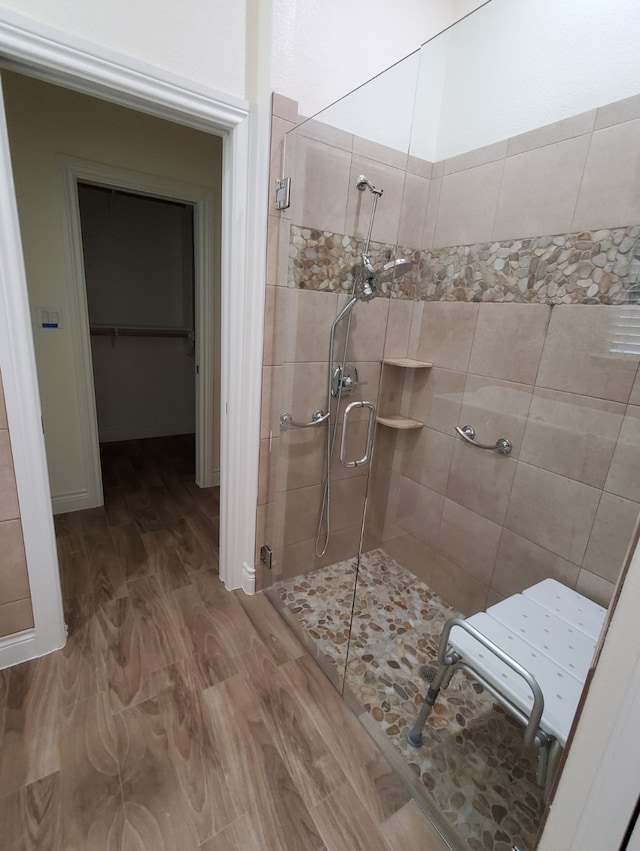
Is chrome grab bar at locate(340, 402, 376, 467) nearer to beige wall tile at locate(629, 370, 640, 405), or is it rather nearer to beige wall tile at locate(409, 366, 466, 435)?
beige wall tile at locate(409, 366, 466, 435)

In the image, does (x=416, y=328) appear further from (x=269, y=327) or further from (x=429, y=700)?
(x=429, y=700)

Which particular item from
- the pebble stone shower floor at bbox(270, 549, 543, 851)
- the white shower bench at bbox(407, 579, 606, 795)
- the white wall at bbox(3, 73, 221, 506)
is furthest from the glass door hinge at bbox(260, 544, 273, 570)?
the white wall at bbox(3, 73, 221, 506)

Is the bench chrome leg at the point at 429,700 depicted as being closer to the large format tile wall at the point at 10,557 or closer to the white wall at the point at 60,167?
the large format tile wall at the point at 10,557

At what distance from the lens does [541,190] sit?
146 cm

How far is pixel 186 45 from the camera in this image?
1.32m

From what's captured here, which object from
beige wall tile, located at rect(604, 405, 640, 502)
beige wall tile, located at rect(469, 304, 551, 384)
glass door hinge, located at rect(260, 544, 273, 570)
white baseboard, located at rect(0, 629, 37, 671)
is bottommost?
white baseboard, located at rect(0, 629, 37, 671)

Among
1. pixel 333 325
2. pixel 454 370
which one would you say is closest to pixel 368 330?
pixel 333 325

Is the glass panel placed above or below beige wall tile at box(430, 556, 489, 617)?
above

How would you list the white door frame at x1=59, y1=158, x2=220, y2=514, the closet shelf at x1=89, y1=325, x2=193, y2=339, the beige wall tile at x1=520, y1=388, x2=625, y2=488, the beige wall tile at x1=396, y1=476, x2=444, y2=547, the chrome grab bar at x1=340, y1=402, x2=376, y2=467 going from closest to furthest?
the beige wall tile at x1=520, y1=388, x2=625, y2=488 < the chrome grab bar at x1=340, y1=402, x2=376, y2=467 < the beige wall tile at x1=396, y1=476, x2=444, y2=547 < the white door frame at x1=59, y1=158, x2=220, y2=514 < the closet shelf at x1=89, y1=325, x2=193, y2=339

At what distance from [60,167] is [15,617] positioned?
7.24 ft

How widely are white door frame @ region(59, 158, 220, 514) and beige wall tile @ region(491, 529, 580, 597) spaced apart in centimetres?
206

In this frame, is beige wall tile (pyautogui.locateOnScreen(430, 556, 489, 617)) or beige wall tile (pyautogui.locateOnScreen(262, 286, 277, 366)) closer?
beige wall tile (pyautogui.locateOnScreen(262, 286, 277, 366))

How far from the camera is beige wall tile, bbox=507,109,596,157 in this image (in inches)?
52.2

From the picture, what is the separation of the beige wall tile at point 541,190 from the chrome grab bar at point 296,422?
105 cm
